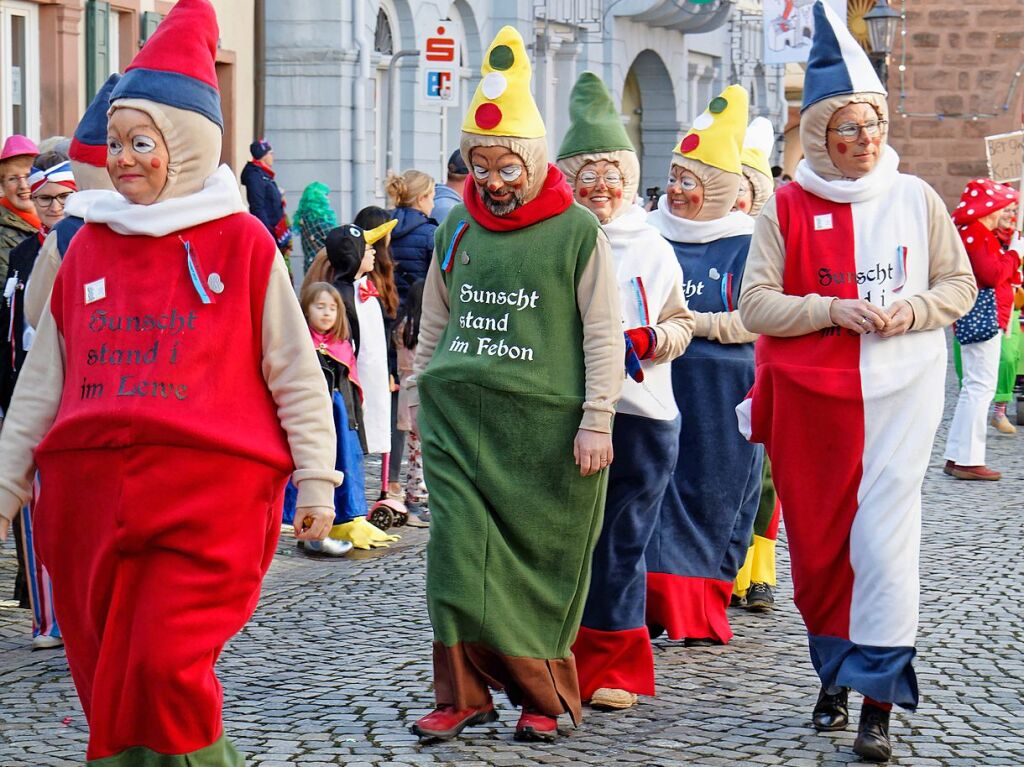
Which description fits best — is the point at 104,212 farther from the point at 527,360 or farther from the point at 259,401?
the point at 527,360

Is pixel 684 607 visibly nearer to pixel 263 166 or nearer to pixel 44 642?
pixel 44 642

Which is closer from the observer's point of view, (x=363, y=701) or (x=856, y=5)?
(x=363, y=701)

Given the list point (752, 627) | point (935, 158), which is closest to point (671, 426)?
point (752, 627)

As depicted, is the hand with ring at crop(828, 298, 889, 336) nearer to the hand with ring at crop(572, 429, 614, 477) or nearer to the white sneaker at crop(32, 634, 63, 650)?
the hand with ring at crop(572, 429, 614, 477)

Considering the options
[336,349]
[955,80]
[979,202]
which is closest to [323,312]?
[336,349]

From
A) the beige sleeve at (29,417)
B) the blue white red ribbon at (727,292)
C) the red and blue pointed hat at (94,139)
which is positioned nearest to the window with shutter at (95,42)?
the blue white red ribbon at (727,292)

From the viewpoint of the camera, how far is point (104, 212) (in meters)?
4.62

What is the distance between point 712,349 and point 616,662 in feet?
5.43

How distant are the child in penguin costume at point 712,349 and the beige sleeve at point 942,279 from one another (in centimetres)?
159

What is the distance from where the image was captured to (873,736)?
18.7 feet

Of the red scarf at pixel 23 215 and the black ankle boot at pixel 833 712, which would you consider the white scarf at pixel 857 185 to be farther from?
the red scarf at pixel 23 215

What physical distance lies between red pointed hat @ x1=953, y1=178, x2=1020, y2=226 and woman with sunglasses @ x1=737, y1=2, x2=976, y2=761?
7046 millimetres

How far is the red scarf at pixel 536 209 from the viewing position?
585 centimetres

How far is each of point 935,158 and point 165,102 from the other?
110 ft
